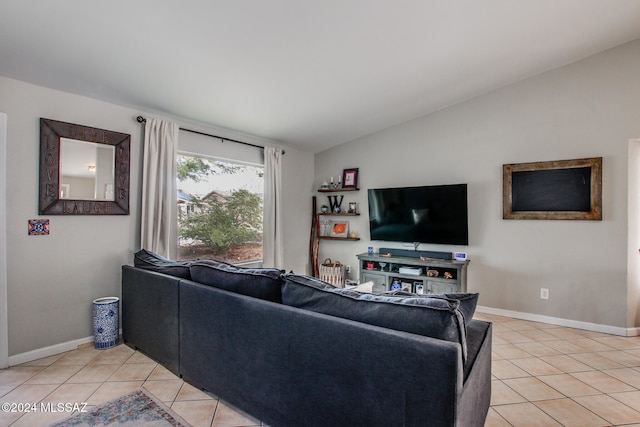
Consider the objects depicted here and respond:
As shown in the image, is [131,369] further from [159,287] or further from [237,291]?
[237,291]

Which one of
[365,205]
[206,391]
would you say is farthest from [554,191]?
[206,391]

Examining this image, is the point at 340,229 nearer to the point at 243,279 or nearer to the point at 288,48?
the point at 288,48

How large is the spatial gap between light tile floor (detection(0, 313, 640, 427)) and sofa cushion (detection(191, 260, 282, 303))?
734 millimetres

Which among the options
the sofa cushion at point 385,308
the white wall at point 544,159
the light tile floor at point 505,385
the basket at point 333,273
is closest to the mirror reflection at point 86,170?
the light tile floor at point 505,385

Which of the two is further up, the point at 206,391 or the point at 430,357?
the point at 430,357

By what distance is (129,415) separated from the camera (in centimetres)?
192

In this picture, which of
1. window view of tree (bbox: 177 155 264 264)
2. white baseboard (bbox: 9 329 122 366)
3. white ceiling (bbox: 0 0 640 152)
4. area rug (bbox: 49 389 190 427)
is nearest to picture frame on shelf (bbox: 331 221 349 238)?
window view of tree (bbox: 177 155 264 264)

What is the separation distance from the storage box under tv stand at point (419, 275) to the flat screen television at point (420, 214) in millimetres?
326

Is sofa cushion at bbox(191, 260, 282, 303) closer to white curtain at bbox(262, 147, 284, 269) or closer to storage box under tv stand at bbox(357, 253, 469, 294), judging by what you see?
white curtain at bbox(262, 147, 284, 269)

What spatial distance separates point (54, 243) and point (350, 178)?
3765 millimetres

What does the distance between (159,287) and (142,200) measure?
1193 mm

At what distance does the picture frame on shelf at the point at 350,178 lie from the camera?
202 inches

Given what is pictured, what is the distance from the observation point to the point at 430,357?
3.92 feet

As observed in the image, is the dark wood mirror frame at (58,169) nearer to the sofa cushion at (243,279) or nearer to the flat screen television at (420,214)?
the sofa cushion at (243,279)
